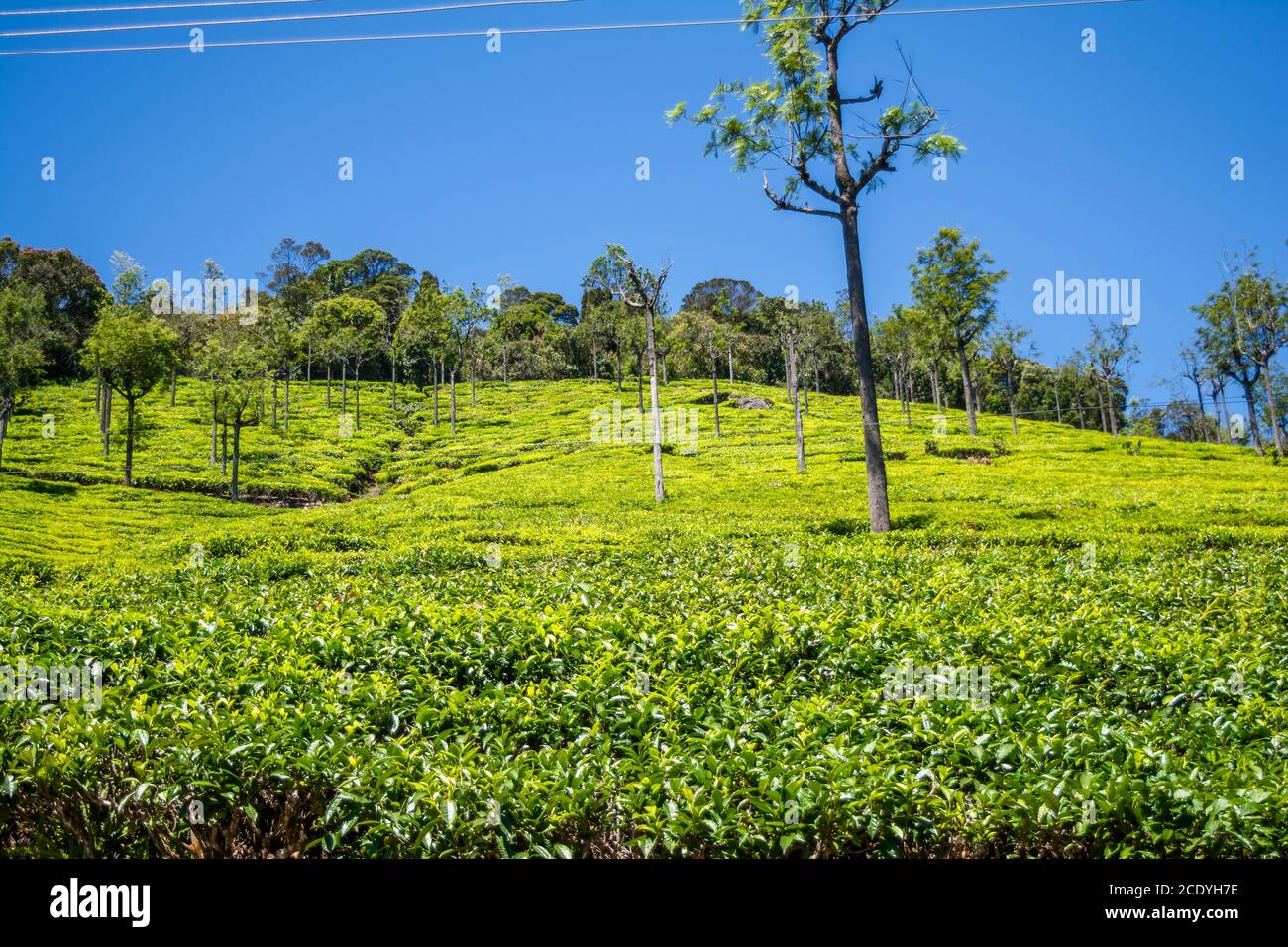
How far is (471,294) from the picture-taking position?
3302 inches

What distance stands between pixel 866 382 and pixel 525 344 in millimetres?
96857

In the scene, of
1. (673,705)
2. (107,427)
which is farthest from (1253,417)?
(107,427)

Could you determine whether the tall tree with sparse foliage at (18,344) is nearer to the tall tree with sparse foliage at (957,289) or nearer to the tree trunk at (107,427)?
the tree trunk at (107,427)

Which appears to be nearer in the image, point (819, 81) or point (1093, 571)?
point (1093, 571)

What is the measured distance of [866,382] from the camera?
24.3m

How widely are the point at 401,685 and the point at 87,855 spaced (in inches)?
108

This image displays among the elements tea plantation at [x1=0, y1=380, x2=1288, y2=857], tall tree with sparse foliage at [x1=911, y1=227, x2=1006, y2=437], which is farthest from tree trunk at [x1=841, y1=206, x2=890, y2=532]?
tall tree with sparse foliage at [x1=911, y1=227, x2=1006, y2=437]

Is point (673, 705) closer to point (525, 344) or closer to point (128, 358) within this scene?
point (128, 358)

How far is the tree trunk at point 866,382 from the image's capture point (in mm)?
23703

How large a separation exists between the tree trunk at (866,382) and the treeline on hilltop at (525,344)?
14520 millimetres

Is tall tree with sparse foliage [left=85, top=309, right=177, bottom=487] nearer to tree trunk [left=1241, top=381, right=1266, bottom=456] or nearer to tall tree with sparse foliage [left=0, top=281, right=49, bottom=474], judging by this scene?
tall tree with sparse foliage [left=0, top=281, right=49, bottom=474]
